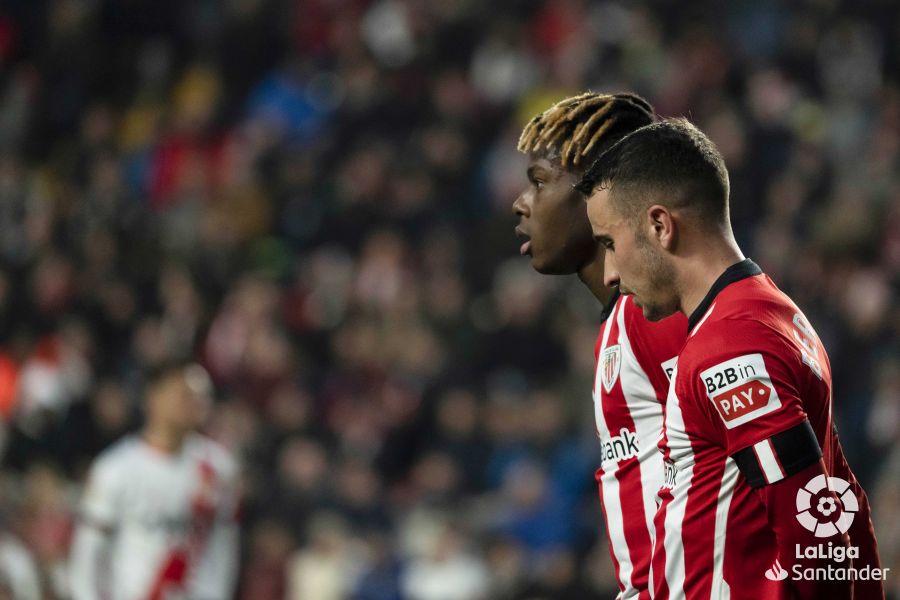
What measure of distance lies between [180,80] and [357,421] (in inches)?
223

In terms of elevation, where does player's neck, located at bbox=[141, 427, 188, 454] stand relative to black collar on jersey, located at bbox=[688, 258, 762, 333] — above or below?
above

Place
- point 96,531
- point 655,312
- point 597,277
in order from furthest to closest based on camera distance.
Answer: point 96,531, point 597,277, point 655,312

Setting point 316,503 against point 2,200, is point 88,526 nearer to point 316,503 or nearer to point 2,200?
point 316,503

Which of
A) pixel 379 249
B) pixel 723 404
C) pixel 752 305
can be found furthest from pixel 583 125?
pixel 379 249

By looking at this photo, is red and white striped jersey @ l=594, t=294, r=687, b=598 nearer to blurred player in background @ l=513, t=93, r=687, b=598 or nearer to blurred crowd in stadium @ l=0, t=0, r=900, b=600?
blurred player in background @ l=513, t=93, r=687, b=598

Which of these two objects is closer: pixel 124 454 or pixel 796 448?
pixel 796 448

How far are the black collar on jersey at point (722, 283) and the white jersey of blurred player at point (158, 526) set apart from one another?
13.4 ft

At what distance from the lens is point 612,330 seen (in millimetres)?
3494

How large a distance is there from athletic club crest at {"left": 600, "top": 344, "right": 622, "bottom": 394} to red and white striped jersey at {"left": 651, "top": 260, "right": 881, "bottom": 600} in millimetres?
498

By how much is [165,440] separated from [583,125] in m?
3.69

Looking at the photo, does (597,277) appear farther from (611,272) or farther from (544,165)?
(611,272)

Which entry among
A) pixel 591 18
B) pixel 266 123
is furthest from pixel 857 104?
pixel 266 123

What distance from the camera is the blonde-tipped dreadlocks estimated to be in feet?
11.7

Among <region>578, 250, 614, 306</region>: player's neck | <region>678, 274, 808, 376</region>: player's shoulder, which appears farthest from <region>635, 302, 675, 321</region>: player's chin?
<region>578, 250, 614, 306</region>: player's neck
